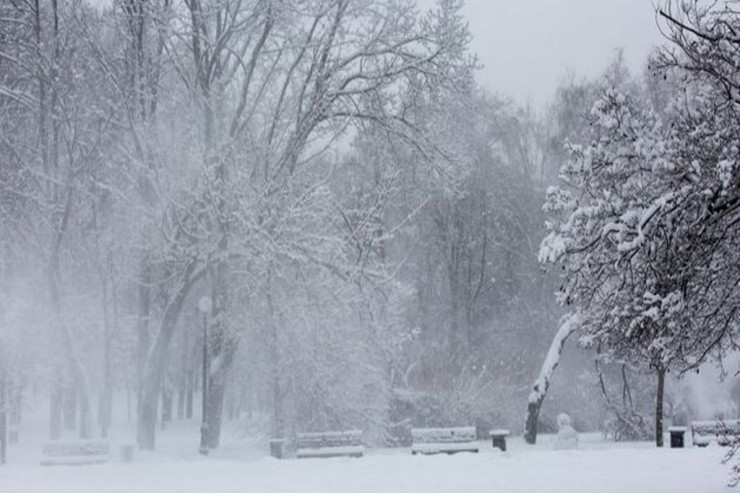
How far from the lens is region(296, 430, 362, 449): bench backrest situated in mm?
20047

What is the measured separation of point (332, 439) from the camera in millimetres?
20109

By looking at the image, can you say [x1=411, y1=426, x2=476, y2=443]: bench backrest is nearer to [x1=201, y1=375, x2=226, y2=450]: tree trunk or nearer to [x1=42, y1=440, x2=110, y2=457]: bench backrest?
[x1=201, y1=375, x2=226, y2=450]: tree trunk

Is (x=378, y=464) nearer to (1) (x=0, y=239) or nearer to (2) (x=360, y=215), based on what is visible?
(2) (x=360, y=215)

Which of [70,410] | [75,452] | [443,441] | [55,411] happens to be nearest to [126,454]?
[75,452]

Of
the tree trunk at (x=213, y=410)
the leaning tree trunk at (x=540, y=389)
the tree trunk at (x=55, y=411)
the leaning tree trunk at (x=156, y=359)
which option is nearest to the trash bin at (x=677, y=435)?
the leaning tree trunk at (x=540, y=389)

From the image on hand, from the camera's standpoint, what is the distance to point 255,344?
2391 centimetres

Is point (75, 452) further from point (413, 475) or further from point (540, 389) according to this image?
point (540, 389)

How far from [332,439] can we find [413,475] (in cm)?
518

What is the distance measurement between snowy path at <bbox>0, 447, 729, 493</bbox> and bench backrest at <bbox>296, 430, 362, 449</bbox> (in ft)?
7.02

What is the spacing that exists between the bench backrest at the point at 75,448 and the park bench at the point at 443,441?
6758mm

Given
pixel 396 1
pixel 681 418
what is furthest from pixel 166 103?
pixel 681 418

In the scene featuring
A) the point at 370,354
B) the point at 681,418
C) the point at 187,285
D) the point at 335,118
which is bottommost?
the point at 681,418

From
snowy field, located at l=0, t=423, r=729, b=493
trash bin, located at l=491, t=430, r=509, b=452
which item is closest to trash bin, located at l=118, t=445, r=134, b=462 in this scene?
snowy field, located at l=0, t=423, r=729, b=493

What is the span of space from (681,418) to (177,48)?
22929 millimetres
